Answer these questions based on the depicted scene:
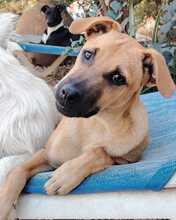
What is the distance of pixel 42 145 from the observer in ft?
8.44

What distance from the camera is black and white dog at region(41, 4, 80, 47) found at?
4.29 metres

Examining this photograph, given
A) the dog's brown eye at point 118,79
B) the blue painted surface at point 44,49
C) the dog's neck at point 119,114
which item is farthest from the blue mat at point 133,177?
the blue painted surface at point 44,49

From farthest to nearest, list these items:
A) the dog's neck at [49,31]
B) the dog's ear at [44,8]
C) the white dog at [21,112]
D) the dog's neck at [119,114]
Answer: the dog's ear at [44,8], the dog's neck at [49,31], the white dog at [21,112], the dog's neck at [119,114]

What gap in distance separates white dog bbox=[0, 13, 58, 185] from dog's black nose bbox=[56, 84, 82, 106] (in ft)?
1.69

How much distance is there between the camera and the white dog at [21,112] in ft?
8.12

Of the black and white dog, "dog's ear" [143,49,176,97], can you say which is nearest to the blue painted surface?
the black and white dog

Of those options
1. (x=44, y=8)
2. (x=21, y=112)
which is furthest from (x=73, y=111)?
(x=44, y=8)

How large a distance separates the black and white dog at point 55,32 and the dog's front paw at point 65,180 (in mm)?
2282

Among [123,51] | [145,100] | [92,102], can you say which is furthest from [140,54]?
[145,100]

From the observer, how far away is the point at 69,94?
195 centimetres

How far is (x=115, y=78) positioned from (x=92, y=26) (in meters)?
0.35

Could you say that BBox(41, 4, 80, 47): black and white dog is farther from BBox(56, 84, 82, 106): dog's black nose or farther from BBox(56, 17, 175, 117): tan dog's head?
BBox(56, 84, 82, 106): dog's black nose

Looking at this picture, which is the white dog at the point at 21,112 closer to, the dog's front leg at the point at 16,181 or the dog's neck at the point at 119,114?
the dog's front leg at the point at 16,181

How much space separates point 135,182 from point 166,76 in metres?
0.41
